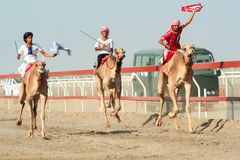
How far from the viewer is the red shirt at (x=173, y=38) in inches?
690

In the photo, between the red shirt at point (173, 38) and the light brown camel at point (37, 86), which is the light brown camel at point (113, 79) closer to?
the red shirt at point (173, 38)

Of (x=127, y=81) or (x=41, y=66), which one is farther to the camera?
(x=127, y=81)

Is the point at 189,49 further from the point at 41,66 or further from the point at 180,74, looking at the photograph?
the point at 41,66

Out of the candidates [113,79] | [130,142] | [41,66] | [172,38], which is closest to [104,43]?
[113,79]

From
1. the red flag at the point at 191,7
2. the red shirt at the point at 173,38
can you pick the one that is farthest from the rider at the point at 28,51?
the red flag at the point at 191,7

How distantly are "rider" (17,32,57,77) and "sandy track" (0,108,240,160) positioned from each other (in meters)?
→ 1.59

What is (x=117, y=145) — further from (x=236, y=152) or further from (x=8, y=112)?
(x=8, y=112)

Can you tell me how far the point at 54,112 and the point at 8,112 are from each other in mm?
2640

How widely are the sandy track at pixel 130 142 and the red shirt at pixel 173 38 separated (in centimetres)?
200

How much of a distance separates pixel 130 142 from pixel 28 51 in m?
4.19

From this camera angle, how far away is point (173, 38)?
57.6 feet

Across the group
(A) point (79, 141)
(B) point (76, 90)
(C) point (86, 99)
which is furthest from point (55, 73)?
(A) point (79, 141)

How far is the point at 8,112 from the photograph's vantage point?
29.3 meters

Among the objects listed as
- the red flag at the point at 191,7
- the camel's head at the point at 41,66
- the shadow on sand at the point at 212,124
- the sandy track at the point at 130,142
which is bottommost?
the sandy track at the point at 130,142
